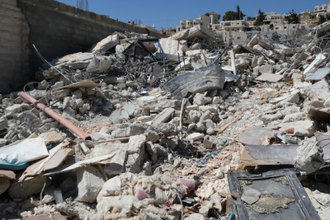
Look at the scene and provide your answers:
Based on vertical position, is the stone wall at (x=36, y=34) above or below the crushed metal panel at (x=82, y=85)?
above

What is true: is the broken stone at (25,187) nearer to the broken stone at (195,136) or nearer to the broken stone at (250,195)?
the broken stone at (250,195)

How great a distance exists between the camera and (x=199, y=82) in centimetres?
743

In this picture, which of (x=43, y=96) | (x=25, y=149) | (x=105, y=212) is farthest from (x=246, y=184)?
(x=43, y=96)

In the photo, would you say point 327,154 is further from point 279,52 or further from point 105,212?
point 279,52

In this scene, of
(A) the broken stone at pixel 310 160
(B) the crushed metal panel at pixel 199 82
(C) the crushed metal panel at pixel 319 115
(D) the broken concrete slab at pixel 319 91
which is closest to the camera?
(A) the broken stone at pixel 310 160

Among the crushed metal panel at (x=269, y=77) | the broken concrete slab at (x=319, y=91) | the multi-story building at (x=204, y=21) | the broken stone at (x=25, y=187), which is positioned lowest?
the broken stone at (x=25, y=187)

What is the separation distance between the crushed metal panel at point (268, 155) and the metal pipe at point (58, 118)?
2.69 m

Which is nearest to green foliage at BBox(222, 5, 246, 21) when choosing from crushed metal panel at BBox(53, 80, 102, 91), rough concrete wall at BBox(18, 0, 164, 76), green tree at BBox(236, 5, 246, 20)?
green tree at BBox(236, 5, 246, 20)

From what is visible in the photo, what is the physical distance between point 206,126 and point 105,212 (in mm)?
3222

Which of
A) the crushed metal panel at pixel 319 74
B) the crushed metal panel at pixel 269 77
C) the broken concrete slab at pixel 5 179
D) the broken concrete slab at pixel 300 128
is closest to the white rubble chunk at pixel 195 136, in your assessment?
the broken concrete slab at pixel 300 128

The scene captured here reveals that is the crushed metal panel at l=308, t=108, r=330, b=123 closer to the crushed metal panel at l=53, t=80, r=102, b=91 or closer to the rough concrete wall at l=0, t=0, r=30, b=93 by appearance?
the crushed metal panel at l=53, t=80, r=102, b=91

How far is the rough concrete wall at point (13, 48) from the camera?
7492mm

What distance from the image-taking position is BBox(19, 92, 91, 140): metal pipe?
17.0ft

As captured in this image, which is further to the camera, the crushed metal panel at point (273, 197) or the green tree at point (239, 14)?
the green tree at point (239, 14)
